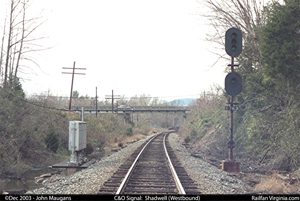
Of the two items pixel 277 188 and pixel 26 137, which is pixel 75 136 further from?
pixel 277 188

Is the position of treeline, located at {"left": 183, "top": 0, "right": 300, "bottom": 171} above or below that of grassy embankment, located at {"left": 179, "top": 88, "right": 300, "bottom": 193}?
above

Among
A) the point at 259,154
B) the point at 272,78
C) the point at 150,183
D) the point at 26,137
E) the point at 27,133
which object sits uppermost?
the point at 272,78

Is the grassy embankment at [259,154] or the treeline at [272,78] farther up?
the treeline at [272,78]

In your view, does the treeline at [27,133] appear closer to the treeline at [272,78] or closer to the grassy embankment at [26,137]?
the grassy embankment at [26,137]

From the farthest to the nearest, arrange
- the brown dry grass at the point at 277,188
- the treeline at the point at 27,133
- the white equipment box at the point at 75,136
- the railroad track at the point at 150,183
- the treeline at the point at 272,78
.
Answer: the treeline at the point at 27,133
the white equipment box at the point at 75,136
the treeline at the point at 272,78
the brown dry grass at the point at 277,188
the railroad track at the point at 150,183

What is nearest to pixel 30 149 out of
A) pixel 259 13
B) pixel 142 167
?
pixel 142 167

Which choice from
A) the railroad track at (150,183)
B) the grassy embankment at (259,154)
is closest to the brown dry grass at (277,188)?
the grassy embankment at (259,154)

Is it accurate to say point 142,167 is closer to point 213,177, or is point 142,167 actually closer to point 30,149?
point 213,177

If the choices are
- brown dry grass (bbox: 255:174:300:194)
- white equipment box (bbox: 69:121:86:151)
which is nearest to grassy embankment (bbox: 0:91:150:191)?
white equipment box (bbox: 69:121:86:151)

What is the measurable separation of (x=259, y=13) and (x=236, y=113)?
6.42 metres

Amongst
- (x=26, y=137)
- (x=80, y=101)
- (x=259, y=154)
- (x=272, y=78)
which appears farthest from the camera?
(x=80, y=101)

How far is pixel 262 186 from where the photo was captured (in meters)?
8.83

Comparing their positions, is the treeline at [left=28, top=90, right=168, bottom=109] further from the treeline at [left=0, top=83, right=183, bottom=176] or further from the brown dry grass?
the brown dry grass

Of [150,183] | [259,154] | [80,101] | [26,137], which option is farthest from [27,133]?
[80,101]
